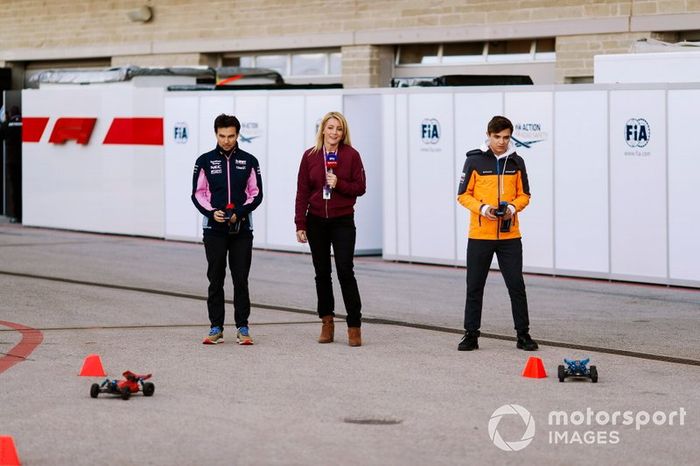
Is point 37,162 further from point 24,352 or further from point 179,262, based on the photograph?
point 24,352

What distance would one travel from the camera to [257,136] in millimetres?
20906

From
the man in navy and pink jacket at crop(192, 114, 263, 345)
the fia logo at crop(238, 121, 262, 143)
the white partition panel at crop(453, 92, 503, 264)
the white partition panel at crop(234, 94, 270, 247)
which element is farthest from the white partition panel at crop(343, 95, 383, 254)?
the man in navy and pink jacket at crop(192, 114, 263, 345)

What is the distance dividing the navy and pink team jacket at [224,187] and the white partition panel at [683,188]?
640cm

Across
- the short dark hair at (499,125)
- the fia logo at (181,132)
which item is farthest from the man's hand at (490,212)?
the fia logo at (181,132)

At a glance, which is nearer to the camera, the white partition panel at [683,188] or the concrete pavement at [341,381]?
the concrete pavement at [341,381]

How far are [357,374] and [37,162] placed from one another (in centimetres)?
1612

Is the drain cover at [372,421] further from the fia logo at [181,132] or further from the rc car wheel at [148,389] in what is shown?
the fia logo at [181,132]

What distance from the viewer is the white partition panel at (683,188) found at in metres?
15.9

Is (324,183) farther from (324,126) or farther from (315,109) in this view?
(315,109)

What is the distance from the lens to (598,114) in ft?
54.7

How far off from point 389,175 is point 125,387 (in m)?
10.5

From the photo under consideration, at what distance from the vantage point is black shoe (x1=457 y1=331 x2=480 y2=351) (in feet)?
36.4

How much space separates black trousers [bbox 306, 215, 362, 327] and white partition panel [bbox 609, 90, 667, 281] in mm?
5988

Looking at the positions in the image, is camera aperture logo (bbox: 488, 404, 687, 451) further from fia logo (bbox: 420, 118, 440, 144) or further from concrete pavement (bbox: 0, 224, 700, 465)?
fia logo (bbox: 420, 118, 440, 144)
